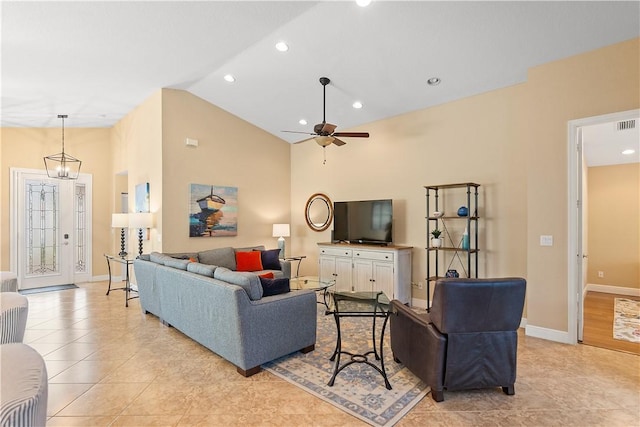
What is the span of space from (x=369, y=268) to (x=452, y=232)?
1423 mm

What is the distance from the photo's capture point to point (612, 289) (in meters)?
6.26

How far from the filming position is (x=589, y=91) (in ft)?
11.8

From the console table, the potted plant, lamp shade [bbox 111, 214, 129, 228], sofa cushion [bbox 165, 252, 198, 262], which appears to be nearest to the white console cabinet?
the potted plant

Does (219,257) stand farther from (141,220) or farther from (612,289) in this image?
(612,289)

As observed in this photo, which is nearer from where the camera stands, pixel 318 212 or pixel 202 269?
pixel 202 269

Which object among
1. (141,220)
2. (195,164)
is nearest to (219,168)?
(195,164)

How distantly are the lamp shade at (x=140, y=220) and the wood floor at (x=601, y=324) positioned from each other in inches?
253

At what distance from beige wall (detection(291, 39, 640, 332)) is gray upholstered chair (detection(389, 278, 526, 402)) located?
1.81 m

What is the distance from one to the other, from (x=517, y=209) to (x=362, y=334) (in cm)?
263

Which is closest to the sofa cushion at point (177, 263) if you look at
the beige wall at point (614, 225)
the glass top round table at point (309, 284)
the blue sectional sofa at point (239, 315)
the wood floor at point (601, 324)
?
the blue sectional sofa at point (239, 315)

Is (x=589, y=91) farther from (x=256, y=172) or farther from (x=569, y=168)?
(x=256, y=172)

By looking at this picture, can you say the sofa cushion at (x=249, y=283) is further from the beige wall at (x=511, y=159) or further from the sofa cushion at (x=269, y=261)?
the beige wall at (x=511, y=159)

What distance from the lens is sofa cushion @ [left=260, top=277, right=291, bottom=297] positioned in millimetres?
3211

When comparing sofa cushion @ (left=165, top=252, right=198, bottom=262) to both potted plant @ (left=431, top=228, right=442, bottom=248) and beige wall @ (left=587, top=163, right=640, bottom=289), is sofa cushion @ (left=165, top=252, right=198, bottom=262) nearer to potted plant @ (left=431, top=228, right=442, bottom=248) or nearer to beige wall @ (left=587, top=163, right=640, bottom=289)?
potted plant @ (left=431, top=228, right=442, bottom=248)
